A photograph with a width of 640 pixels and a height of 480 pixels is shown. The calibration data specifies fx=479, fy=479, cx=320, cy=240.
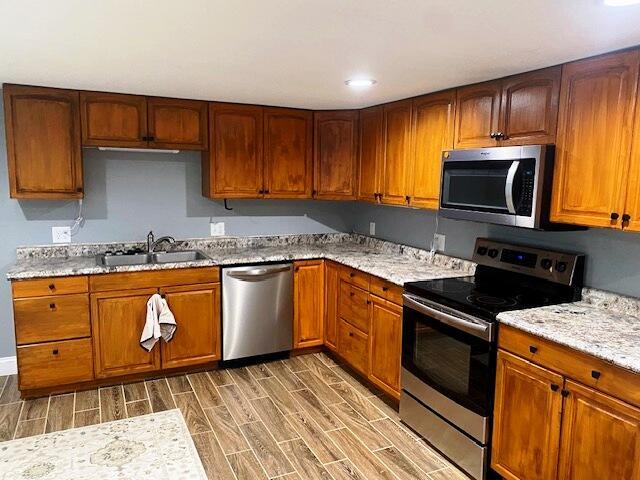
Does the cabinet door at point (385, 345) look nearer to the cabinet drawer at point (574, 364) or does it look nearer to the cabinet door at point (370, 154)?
the cabinet drawer at point (574, 364)

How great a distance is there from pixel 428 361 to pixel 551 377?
81 centimetres

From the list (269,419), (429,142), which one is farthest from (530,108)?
(269,419)

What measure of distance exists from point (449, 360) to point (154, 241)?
8.43 feet

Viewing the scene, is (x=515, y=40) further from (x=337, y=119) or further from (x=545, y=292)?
(x=337, y=119)

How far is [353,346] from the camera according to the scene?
3.67m

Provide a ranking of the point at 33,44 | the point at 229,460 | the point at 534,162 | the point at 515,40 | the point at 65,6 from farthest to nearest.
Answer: the point at 229,460 → the point at 534,162 → the point at 33,44 → the point at 515,40 → the point at 65,6

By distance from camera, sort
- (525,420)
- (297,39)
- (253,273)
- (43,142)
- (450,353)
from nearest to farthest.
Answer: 1. (297,39)
2. (525,420)
3. (450,353)
4. (43,142)
5. (253,273)

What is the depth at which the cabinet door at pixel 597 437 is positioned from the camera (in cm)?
179

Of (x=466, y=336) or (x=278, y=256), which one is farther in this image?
(x=278, y=256)

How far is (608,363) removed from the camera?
6.05 feet

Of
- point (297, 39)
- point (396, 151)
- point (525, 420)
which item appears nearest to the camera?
point (297, 39)

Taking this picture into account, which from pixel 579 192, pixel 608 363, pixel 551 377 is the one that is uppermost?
pixel 579 192

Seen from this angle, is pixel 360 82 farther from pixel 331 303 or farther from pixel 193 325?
pixel 193 325

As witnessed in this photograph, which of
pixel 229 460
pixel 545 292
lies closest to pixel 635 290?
pixel 545 292
